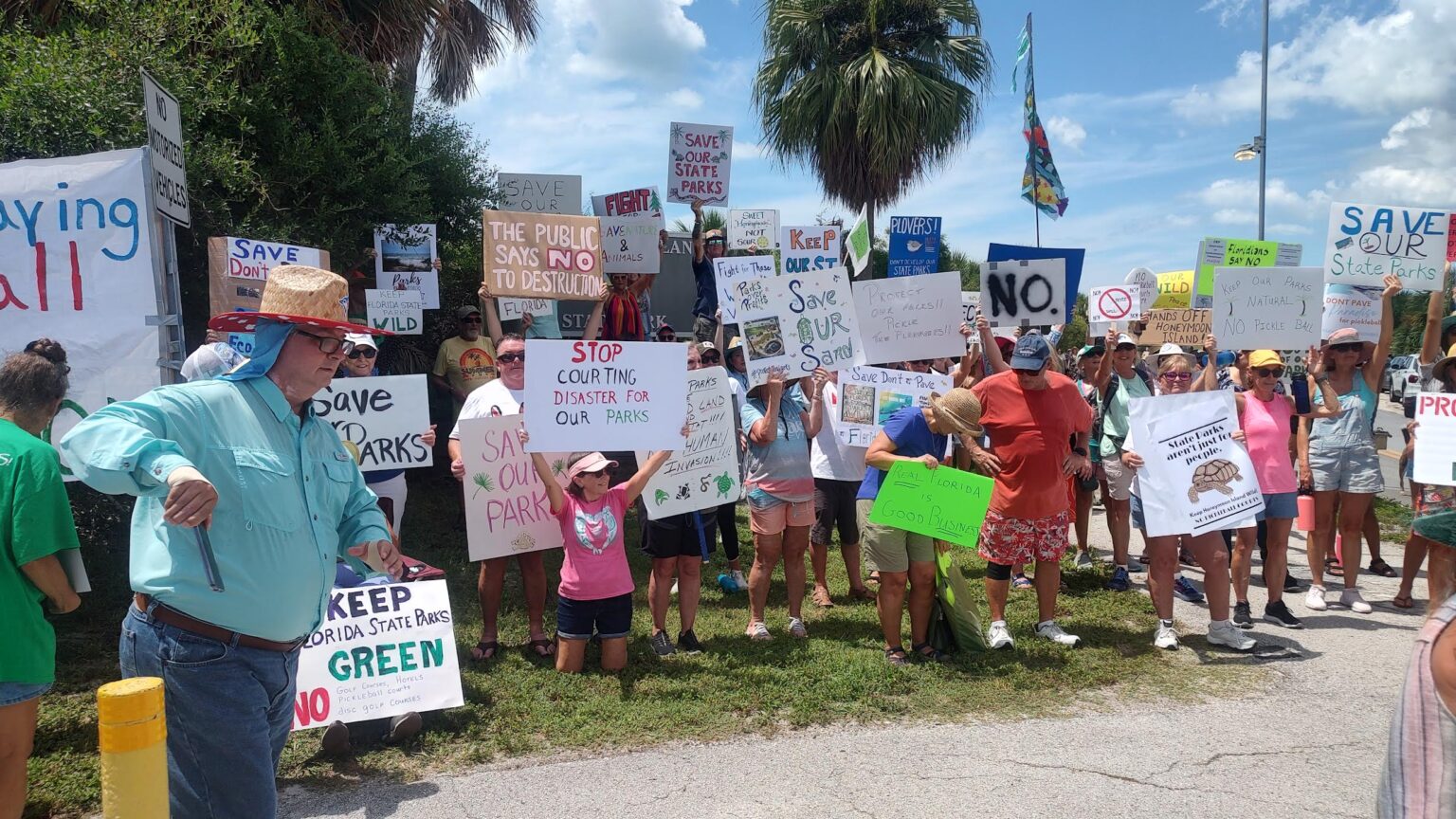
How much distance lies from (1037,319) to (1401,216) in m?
3.26

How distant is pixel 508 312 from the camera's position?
912 cm

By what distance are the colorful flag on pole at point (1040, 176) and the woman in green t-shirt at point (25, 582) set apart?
17121 millimetres

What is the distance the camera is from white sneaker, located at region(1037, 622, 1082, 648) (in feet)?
19.4

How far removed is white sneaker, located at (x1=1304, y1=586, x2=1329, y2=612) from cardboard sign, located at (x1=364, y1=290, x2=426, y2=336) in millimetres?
7648

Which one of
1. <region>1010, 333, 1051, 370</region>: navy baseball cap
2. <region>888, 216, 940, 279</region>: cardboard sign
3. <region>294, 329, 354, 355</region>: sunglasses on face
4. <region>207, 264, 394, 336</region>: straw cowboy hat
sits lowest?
<region>1010, 333, 1051, 370</region>: navy baseball cap

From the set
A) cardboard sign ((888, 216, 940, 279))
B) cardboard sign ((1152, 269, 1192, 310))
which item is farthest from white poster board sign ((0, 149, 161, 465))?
cardboard sign ((1152, 269, 1192, 310))

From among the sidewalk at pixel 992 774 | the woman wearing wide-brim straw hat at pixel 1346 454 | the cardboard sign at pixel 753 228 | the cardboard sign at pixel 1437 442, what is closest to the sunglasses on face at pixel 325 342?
the sidewalk at pixel 992 774

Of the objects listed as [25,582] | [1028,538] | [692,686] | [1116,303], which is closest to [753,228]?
[1116,303]

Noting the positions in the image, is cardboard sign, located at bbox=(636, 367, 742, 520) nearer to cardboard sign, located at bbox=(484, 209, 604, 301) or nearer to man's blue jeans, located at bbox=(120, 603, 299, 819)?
cardboard sign, located at bbox=(484, 209, 604, 301)

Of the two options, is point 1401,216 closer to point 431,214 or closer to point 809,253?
point 809,253

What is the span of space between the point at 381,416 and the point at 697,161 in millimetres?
7074

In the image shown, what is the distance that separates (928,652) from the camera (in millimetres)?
5680

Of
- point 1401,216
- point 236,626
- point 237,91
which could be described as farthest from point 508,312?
point 1401,216

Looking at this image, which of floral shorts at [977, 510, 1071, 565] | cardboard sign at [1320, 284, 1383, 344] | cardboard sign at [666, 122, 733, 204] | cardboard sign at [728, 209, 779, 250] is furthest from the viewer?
cardboard sign at [728, 209, 779, 250]
